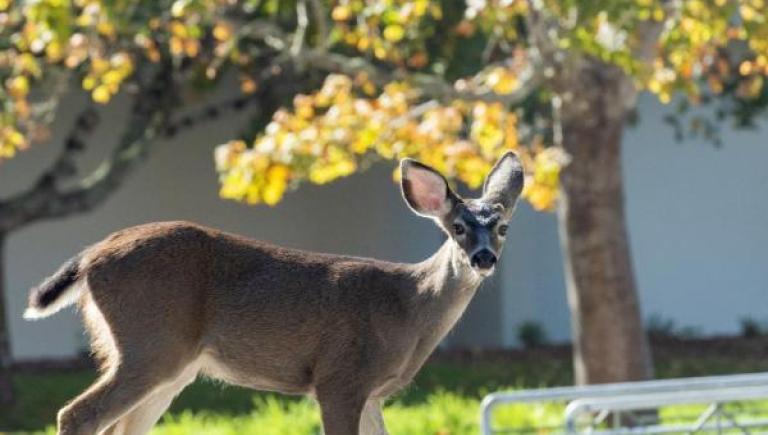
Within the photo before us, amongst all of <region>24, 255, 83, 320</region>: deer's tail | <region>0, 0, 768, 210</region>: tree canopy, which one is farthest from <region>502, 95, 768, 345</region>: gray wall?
<region>24, 255, 83, 320</region>: deer's tail

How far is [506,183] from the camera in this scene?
249 inches

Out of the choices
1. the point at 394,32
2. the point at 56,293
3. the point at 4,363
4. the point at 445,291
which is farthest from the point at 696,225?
the point at 56,293

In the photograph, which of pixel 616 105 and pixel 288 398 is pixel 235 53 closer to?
pixel 616 105

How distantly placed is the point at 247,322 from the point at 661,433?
195 centimetres

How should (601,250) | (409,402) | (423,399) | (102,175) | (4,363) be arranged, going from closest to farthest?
(601,250) → (409,402) → (423,399) → (4,363) → (102,175)

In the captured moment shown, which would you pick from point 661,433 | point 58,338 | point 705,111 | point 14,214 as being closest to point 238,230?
point 58,338

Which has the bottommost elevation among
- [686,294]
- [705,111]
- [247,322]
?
[247,322]

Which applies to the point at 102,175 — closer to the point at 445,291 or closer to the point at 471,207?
the point at 445,291

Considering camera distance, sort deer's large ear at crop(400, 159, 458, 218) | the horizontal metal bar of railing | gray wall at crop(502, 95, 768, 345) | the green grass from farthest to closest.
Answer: gray wall at crop(502, 95, 768, 345) < the green grass < the horizontal metal bar of railing < deer's large ear at crop(400, 159, 458, 218)

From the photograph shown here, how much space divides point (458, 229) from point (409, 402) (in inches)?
299

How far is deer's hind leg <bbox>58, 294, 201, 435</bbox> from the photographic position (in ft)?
20.4

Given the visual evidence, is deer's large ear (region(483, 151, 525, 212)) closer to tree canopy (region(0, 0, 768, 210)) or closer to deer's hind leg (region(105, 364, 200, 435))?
deer's hind leg (region(105, 364, 200, 435))

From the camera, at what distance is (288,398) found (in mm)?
13766

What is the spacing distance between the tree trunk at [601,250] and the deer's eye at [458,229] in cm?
549
